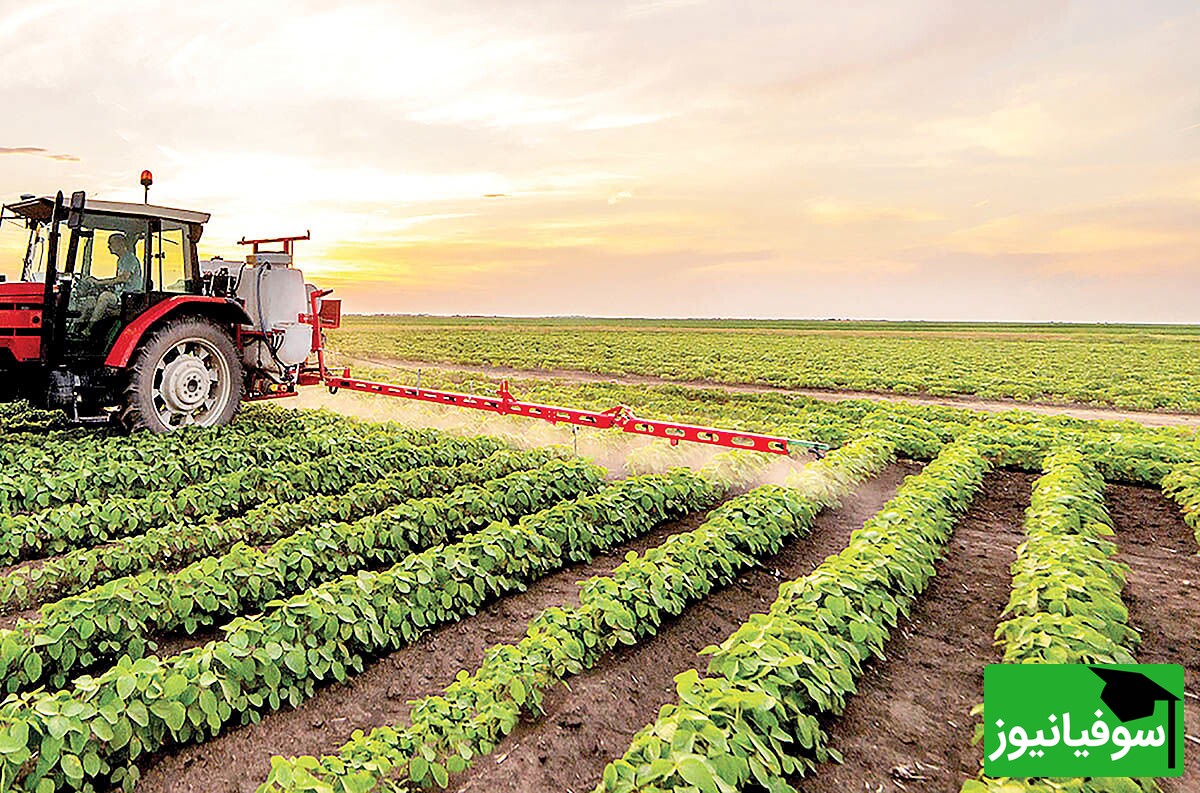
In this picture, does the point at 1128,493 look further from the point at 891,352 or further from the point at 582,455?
the point at 891,352

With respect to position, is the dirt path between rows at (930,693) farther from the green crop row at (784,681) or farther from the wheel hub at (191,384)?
the wheel hub at (191,384)

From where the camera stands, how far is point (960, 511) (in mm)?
8859

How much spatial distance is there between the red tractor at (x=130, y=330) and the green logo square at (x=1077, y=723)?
14.5 feet

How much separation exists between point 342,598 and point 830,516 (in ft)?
18.4

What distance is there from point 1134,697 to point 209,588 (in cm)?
570

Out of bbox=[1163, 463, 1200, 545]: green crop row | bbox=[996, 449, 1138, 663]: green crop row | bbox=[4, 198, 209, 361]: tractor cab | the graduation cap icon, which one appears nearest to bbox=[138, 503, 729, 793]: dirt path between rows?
bbox=[996, 449, 1138, 663]: green crop row

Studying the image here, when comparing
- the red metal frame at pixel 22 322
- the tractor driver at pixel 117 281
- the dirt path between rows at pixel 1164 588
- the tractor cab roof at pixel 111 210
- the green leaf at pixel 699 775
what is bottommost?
the dirt path between rows at pixel 1164 588

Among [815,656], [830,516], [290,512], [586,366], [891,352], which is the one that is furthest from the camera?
[891,352]

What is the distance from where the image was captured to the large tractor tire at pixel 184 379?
948cm

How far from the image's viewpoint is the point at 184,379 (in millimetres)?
10047

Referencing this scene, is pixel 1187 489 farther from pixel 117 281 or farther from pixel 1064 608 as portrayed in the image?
pixel 117 281

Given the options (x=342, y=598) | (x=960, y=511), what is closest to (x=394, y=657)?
(x=342, y=598)

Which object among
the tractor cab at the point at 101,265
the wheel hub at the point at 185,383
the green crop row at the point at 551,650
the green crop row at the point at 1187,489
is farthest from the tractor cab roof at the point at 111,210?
the green crop row at the point at 1187,489

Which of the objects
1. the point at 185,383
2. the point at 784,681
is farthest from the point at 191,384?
the point at 784,681
